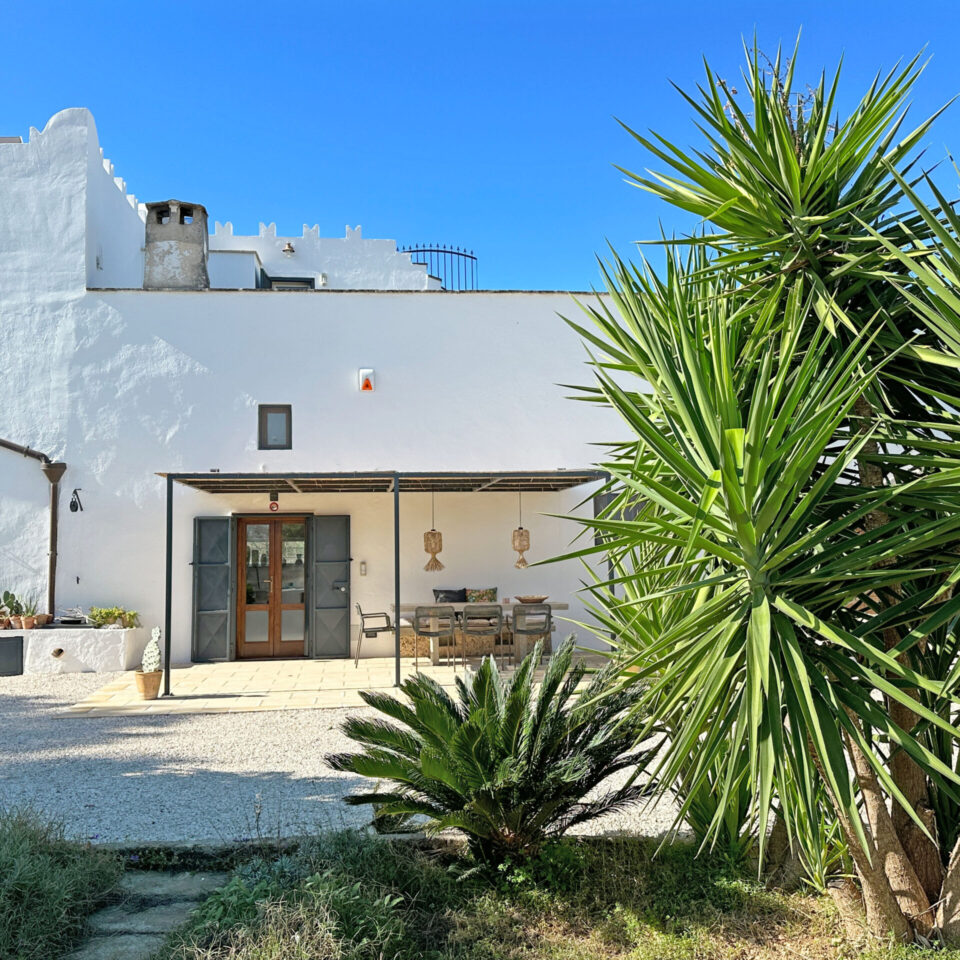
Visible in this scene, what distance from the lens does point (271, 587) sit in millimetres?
12992

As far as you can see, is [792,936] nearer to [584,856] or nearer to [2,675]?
[584,856]

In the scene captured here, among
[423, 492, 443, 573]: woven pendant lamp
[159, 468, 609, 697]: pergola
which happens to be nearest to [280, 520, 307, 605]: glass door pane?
[159, 468, 609, 697]: pergola

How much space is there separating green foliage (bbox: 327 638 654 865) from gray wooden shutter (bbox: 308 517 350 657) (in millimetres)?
8930

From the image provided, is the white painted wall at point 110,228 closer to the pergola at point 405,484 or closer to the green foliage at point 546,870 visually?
the pergola at point 405,484

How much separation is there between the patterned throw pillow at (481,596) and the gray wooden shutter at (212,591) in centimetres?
343

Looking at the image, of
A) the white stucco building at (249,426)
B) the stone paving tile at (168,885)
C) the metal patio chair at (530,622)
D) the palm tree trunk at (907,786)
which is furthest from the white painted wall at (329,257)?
the palm tree trunk at (907,786)

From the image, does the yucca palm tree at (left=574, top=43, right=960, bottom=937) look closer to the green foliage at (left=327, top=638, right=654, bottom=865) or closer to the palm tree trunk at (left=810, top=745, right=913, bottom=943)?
the palm tree trunk at (left=810, top=745, right=913, bottom=943)

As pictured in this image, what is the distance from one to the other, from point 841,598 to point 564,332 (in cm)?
1090

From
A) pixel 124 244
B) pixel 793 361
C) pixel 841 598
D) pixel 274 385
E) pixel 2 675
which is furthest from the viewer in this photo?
pixel 124 244

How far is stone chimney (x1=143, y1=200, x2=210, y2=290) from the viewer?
1333 cm

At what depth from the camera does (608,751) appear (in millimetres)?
3971

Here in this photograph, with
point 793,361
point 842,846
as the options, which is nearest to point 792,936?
point 842,846

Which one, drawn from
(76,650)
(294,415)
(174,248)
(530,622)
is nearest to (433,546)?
(530,622)

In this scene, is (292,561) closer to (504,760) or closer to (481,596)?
(481,596)
